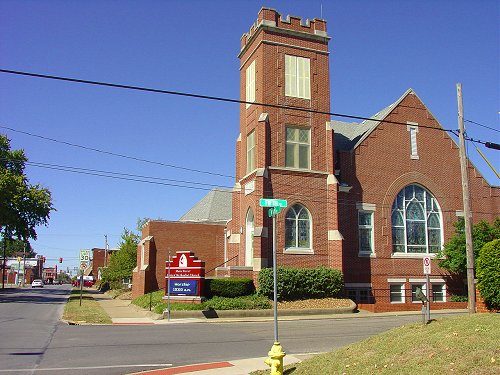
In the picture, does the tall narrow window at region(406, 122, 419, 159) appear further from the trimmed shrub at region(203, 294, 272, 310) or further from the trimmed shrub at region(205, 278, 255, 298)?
the trimmed shrub at region(205, 278, 255, 298)

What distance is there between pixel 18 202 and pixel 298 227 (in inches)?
1043

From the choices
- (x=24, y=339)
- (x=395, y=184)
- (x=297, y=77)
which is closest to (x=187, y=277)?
(x=24, y=339)

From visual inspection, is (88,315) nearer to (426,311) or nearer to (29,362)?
(29,362)

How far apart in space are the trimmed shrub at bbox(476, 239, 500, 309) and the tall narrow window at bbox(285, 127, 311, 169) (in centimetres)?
1712

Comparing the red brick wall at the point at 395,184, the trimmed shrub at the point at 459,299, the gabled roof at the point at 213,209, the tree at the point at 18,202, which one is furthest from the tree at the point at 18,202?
the trimmed shrub at the point at 459,299

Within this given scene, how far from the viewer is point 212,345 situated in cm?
1478

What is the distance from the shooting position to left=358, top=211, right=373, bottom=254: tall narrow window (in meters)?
A: 31.9

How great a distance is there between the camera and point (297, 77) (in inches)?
1241

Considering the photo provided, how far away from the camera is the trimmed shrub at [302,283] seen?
27.3m

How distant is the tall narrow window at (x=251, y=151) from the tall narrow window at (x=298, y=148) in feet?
7.07

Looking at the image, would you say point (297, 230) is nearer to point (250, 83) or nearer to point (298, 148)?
point (298, 148)

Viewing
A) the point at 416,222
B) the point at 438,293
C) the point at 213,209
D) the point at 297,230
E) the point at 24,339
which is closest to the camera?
the point at 24,339

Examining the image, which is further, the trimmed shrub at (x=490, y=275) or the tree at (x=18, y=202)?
the tree at (x=18, y=202)

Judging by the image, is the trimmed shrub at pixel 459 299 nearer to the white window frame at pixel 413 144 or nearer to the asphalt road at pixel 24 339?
the white window frame at pixel 413 144
